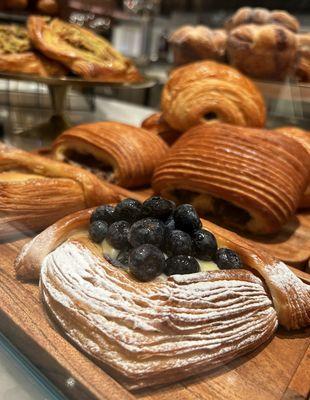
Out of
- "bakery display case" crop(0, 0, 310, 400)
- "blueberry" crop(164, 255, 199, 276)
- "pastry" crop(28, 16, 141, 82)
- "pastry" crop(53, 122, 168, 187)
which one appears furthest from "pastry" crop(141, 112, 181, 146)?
"blueberry" crop(164, 255, 199, 276)

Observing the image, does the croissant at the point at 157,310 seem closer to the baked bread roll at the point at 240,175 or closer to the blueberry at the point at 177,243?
the blueberry at the point at 177,243

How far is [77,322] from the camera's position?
0.59m

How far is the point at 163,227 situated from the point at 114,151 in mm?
530

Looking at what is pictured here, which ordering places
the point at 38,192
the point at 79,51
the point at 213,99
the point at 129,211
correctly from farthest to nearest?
the point at 79,51, the point at 213,99, the point at 38,192, the point at 129,211

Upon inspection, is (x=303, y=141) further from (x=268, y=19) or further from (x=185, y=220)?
(x=268, y=19)

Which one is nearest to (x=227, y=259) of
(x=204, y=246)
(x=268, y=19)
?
(x=204, y=246)

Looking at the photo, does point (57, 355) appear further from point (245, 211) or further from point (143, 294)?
point (245, 211)

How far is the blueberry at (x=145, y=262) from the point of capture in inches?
25.3

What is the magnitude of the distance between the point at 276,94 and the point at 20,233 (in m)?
1.11

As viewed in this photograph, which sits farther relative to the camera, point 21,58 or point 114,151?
point 21,58

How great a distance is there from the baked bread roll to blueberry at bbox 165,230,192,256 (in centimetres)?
31

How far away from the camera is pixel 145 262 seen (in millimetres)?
642

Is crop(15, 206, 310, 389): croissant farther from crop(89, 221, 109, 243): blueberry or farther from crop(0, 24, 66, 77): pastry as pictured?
crop(0, 24, 66, 77): pastry

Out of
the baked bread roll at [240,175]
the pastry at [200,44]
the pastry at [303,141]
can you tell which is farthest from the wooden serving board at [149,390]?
the pastry at [200,44]
